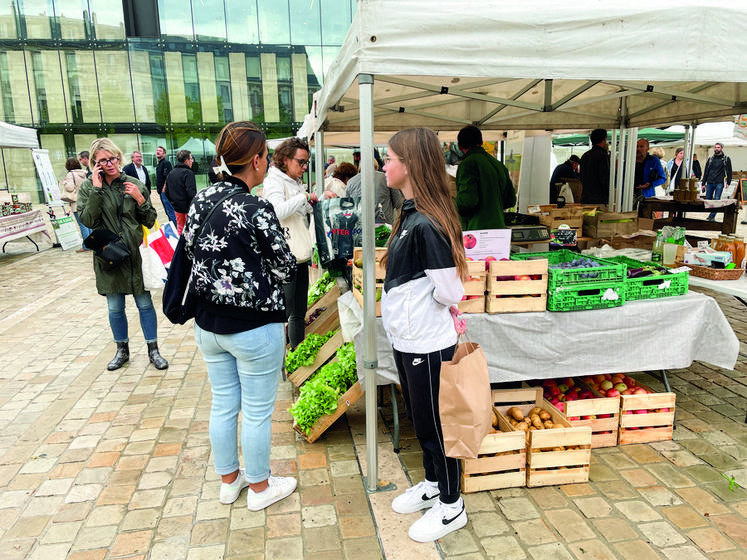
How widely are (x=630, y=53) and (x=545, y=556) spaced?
7.93ft

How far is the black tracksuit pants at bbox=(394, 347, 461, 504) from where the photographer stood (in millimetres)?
2400

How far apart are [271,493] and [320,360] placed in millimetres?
1323

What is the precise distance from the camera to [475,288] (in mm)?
3232

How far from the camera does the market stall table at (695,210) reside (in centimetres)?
602

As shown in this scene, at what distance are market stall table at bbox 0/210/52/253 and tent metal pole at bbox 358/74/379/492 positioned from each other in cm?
1003

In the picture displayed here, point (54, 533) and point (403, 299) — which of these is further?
point (54, 533)

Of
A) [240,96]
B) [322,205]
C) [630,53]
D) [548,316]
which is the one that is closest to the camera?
[630,53]

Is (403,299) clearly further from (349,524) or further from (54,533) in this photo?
(54,533)

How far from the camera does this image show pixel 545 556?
2.45 meters

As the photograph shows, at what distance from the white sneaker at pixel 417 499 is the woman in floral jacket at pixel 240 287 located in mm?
740

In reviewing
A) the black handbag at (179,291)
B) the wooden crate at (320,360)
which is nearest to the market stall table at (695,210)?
the wooden crate at (320,360)

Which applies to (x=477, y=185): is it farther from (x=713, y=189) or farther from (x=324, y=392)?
(x=713, y=189)

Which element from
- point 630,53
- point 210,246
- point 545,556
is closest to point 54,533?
point 210,246

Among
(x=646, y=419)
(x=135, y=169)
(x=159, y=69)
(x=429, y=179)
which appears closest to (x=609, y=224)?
(x=646, y=419)
